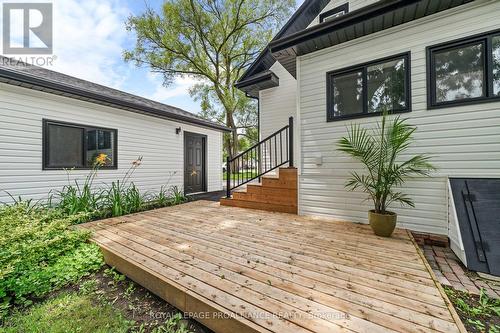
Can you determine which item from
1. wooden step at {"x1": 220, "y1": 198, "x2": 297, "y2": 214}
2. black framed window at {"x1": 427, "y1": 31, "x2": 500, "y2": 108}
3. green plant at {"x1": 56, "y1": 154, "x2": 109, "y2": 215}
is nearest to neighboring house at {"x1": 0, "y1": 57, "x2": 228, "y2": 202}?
green plant at {"x1": 56, "y1": 154, "x2": 109, "y2": 215}

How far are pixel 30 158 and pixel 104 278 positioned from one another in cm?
357

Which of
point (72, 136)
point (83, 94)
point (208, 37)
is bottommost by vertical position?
point (72, 136)

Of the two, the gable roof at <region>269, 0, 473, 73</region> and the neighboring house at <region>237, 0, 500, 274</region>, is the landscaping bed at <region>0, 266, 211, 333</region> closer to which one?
the neighboring house at <region>237, 0, 500, 274</region>

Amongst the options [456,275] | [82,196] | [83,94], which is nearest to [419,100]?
[456,275]

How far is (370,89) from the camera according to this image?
12.3ft

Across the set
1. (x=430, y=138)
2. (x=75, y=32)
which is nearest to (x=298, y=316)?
(x=430, y=138)

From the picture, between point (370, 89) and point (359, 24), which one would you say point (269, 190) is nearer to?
point (370, 89)

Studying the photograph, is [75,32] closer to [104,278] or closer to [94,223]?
[94,223]

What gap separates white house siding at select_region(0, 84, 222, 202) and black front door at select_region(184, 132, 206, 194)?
28cm

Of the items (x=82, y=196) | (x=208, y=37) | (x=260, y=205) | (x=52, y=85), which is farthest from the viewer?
(x=208, y=37)

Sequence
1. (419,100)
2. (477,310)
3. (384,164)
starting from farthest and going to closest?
(384,164), (419,100), (477,310)

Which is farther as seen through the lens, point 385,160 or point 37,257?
point 385,160

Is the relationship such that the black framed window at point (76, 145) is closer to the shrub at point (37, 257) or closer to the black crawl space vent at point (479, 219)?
the shrub at point (37, 257)

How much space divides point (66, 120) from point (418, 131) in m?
6.99
